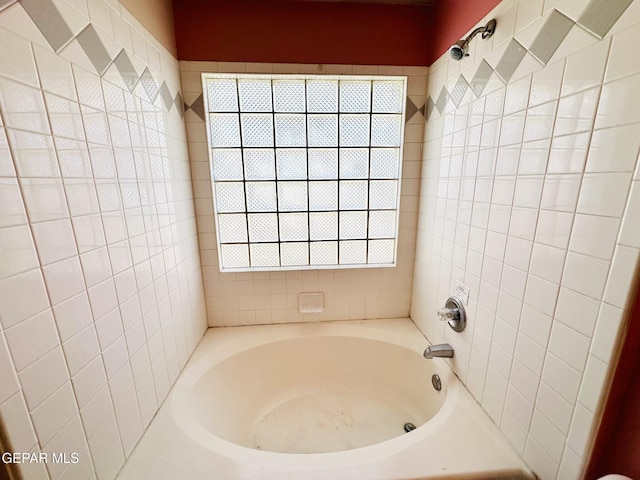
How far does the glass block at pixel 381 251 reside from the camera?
5.52 ft

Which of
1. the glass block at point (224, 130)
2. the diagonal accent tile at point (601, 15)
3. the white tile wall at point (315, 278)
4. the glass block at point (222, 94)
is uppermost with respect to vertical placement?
the glass block at point (222, 94)

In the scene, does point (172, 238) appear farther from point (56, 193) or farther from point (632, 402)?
point (632, 402)

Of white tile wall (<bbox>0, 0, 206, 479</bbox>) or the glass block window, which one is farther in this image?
the glass block window

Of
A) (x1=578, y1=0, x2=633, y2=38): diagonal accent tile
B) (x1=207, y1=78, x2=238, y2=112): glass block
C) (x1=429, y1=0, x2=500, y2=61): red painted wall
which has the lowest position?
(x1=578, y1=0, x2=633, y2=38): diagonal accent tile

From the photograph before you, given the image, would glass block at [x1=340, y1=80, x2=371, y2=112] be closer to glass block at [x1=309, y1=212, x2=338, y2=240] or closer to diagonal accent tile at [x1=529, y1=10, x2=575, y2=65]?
glass block at [x1=309, y1=212, x2=338, y2=240]

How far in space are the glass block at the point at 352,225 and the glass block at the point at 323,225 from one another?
5 cm

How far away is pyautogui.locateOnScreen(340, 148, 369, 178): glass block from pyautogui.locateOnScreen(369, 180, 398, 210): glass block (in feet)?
0.32

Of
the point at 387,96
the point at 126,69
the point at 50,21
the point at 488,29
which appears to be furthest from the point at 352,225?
the point at 50,21

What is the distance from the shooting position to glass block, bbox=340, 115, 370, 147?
151cm

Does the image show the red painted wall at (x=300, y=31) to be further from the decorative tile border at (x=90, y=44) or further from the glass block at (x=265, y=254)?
the glass block at (x=265, y=254)

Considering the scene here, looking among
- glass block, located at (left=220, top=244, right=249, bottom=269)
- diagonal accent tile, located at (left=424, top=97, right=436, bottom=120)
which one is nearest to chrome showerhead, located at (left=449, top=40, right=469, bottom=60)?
diagonal accent tile, located at (left=424, top=97, right=436, bottom=120)

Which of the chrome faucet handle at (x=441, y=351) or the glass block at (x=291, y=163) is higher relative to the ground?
the glass block at (x=291, y=163)

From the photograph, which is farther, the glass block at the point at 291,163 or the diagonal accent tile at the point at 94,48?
the glass block at the point at 291,163

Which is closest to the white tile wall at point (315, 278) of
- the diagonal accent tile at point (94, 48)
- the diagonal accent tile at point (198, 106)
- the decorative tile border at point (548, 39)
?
the diagonal accent tile at point (198, 106)
